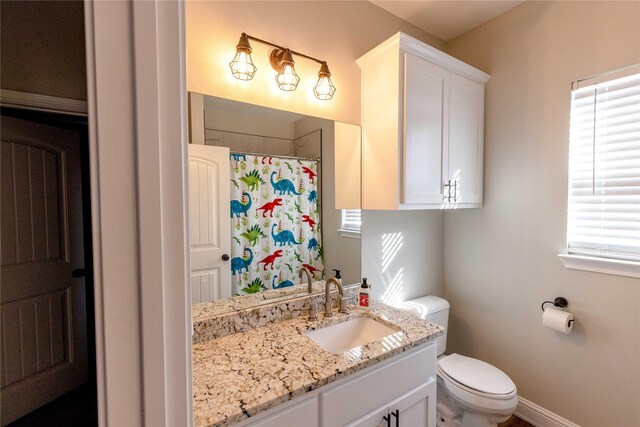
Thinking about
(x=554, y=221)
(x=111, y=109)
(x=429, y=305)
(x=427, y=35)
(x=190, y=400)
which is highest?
(x=427, y=35)

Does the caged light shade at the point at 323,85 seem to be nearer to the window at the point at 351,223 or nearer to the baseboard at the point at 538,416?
the window at the point at 351,223

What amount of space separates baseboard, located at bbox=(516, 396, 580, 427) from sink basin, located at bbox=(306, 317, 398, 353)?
1331 millimetres

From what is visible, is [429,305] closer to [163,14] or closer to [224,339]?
[224,339]

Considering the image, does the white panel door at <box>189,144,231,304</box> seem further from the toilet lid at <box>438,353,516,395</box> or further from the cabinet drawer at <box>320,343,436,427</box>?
the toilet lid at <box>438,353,516,395</box>

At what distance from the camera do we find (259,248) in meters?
1.41

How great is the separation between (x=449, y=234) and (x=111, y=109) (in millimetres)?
2370

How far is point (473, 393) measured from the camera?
1.47 metres

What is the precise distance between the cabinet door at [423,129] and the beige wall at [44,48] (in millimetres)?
1409

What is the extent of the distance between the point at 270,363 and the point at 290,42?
1504 millimetres

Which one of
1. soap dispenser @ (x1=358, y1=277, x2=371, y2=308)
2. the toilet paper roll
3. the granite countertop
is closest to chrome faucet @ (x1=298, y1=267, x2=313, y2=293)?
the granite countertop

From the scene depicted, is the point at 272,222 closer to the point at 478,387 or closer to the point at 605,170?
the point at 478,387

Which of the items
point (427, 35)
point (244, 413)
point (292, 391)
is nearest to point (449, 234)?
point (427, 35)

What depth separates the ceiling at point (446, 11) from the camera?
178cm

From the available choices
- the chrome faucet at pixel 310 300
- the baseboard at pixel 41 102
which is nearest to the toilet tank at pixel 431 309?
the chrome faucet at pixel 310 300
